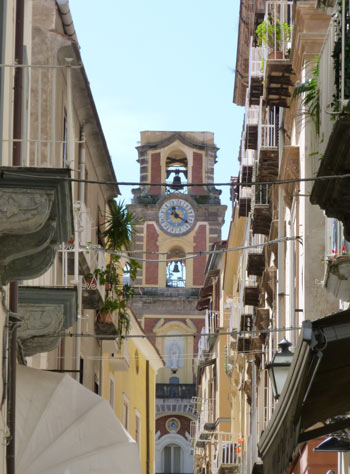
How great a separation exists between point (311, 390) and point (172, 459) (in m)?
69.5

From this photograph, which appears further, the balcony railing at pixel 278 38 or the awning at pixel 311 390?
the balcony railing at pixel 278 38

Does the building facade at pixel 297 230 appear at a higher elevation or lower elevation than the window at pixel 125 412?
higher

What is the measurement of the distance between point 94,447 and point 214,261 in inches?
1348

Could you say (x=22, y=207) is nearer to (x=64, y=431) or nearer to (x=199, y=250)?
(x=64, y=431)

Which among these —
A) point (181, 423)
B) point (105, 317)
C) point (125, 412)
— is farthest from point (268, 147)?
point (181, 423)

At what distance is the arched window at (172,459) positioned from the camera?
78.8 m

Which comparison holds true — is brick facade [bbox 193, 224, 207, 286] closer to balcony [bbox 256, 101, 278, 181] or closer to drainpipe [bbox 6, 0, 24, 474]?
balcony [bbox 256, 101, 278, 181]

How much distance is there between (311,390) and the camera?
33.8ft

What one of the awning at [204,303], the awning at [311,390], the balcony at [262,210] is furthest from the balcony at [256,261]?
the awning at [204,303]

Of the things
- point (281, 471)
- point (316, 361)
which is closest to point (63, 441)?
point (281, 471)

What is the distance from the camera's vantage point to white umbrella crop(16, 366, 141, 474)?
12.7 meters

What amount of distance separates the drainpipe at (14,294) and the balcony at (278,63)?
6264 mm

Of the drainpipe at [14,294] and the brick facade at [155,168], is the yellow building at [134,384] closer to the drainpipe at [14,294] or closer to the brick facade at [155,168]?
the drainpipe at [14,294]

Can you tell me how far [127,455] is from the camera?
13750mm
